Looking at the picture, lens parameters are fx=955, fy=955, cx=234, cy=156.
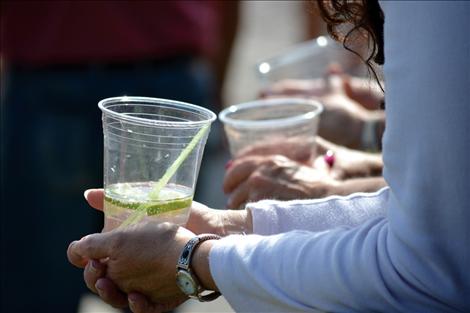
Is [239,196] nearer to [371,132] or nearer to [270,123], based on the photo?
[270,123]

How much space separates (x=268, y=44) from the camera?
952cm

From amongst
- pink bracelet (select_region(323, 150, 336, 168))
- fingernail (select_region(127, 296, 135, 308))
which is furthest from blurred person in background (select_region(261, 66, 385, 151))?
fingernail (select_region(127, 296, 135, 308))

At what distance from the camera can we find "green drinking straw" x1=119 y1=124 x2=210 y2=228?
1795 millimetres

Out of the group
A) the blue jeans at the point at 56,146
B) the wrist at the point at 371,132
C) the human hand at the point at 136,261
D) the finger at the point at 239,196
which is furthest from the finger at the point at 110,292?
the blue jeans at the point at 56,146

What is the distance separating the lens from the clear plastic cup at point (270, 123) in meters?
2.48

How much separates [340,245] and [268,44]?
315 inches

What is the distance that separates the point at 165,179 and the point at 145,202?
0.06 meters

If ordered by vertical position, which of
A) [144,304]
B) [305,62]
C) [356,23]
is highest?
[356,23]

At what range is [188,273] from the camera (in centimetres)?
174

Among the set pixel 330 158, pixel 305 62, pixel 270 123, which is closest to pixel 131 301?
pixel 270 123

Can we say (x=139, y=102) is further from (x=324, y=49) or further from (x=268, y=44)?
(x=268, y=44)

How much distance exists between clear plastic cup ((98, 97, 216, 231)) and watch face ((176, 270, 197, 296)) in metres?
0.13

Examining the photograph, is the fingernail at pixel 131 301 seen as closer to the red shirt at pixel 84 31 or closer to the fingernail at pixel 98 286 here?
the fingernail at pixel 98 286

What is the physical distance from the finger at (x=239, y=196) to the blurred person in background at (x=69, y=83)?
1.52 meters
